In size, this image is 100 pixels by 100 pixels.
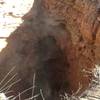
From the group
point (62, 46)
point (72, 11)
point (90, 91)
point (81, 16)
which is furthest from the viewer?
point (62, 46)

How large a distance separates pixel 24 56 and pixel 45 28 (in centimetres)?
85

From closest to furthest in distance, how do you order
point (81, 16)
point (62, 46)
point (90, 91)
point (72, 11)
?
point (90, 91) < point (81, 16) < point (72, 11) < point (62, 46)

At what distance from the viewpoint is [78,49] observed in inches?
293

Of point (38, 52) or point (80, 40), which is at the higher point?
point (80, 40)

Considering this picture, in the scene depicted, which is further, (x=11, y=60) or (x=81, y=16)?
(x=11, y=60)

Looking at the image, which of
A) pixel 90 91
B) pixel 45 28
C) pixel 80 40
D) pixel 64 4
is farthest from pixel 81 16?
pixel 90 91

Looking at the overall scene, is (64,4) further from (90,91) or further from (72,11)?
(90,91)

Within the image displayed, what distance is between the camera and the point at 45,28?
898 centimetres

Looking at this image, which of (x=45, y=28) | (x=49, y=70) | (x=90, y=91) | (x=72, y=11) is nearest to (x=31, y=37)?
(x=45, y=28)

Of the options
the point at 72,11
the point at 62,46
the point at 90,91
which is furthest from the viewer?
the point at 62,46

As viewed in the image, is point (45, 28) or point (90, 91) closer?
point (90, 91)

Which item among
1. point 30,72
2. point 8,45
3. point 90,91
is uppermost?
point 90,91

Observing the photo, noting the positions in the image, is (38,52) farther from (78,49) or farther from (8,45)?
(78,49)

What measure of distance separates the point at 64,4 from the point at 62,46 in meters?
0.96
